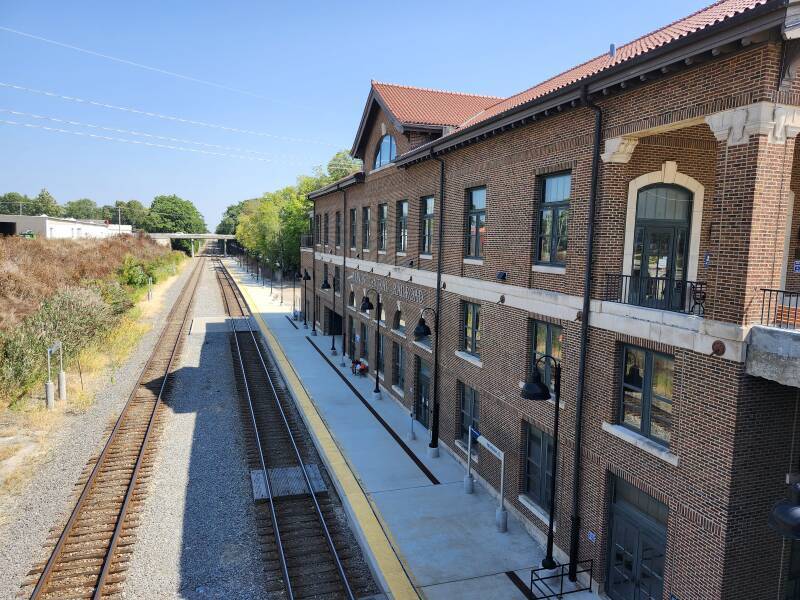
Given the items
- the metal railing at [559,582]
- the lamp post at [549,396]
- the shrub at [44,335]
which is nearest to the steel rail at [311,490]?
the metal railing at [559,582]

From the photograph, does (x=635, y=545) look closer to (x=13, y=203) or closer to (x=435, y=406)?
(x=435, y=406)

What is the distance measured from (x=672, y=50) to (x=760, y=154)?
83.2 inches

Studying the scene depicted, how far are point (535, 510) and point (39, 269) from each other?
34685 millimetres

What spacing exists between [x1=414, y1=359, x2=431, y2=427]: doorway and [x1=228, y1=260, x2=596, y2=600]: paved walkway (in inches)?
18.0

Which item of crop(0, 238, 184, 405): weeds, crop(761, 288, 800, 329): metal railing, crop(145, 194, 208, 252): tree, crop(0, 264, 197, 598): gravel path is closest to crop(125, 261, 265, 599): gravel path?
crop(0, 264, 197, 598): gravel path

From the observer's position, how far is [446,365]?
17938 millimetres

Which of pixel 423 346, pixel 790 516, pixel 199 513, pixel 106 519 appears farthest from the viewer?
pixel 423 346

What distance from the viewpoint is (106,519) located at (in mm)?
13500

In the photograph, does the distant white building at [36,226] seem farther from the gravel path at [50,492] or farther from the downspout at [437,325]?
the downspout at [437,325]

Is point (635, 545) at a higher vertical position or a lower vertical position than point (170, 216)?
lower

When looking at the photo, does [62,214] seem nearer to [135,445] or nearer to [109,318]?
[109,318]

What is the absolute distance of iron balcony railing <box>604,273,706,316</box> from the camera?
397 inches

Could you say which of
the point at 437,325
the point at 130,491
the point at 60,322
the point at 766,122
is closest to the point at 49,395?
the point at 60,322

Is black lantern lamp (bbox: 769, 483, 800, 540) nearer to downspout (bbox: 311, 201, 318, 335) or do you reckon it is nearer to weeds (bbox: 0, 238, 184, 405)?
weeds (bbox: 0, 238, 184, 405)
